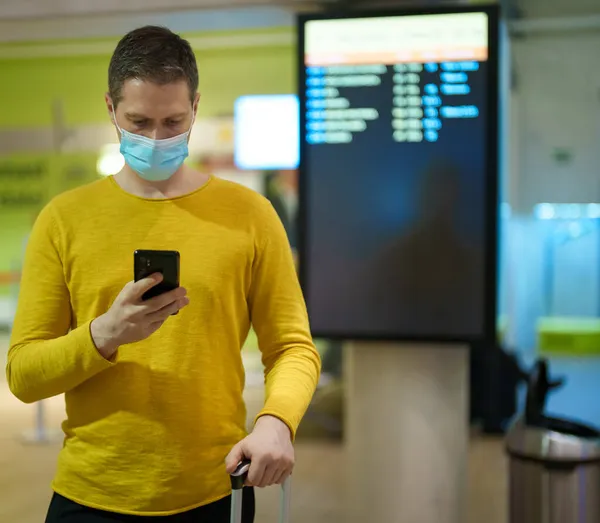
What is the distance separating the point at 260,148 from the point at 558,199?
379cm

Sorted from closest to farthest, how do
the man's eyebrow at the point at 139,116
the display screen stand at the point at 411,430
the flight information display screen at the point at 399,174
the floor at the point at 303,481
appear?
the man's eyebrow at the point at 139,116 → the flight information display screen at the point at 399,174 → the display screen stand at the point at 411,430 → the floor at the point at 303,481

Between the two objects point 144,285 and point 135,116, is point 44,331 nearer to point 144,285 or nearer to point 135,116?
point 144,285

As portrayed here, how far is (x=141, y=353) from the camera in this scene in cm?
122

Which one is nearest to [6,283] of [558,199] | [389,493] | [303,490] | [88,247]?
[303,490]

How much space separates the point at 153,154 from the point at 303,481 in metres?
4.03

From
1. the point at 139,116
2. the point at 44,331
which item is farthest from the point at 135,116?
the point at 44,331

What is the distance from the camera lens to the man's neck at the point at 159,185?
1253mm

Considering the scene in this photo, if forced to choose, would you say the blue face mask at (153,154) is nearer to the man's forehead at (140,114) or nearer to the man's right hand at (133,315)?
the man's forehead at (140,114)

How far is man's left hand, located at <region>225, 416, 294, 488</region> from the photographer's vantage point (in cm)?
109

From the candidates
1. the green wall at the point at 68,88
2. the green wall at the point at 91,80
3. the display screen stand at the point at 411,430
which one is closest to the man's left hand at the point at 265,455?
the display screen stand at the point at 411,430

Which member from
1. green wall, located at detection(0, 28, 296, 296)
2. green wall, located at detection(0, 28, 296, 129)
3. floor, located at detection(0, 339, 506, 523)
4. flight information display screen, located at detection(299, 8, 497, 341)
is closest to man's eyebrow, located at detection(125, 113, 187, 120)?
flight information display screen, located at detection(299, 8, 497, 341)

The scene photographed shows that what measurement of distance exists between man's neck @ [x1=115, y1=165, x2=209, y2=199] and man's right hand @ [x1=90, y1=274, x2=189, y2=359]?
0.63 ft

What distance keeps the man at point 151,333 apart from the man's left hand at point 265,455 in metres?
0.05

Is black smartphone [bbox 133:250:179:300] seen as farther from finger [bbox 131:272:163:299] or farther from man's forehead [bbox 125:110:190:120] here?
man's forehead [bbox 125:110:190:120]
